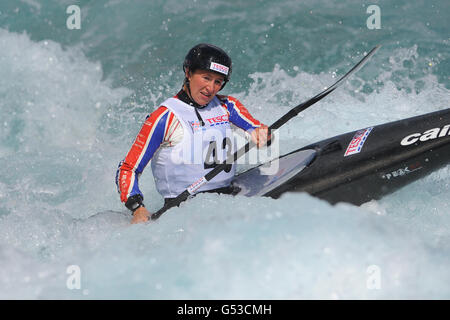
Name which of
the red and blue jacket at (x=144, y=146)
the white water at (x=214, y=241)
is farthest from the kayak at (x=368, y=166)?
the red and blue jacket at (x=144, y=146)

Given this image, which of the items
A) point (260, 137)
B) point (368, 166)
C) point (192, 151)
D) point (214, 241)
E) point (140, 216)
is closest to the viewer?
point (214, 241)

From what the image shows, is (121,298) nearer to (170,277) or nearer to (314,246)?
(170,277)

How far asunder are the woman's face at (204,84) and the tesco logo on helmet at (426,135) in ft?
3.72

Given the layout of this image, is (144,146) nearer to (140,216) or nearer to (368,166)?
(140,216)

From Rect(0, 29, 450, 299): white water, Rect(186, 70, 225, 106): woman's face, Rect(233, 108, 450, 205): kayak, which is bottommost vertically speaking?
Rect(0, 29, 450, 299): white water

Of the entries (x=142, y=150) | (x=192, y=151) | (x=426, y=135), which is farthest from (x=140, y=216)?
(x=426, y=135)

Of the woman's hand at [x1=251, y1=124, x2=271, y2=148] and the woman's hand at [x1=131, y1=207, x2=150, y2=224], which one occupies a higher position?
the woman's hand at [x1=251, y1=124, x2=271, y2=148]

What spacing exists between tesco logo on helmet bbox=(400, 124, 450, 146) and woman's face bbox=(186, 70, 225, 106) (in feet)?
3.72

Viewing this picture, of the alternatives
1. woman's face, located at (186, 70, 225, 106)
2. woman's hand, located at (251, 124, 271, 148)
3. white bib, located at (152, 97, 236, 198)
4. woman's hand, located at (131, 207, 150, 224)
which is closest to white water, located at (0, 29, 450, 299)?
woman's hand, located at (131, 207, 150, 224)

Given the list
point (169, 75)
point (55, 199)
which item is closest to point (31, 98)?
point (169, 75)

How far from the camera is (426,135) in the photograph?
3166 millimetres

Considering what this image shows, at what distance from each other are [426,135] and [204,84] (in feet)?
4.32

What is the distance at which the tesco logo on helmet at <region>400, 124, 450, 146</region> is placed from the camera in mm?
3152

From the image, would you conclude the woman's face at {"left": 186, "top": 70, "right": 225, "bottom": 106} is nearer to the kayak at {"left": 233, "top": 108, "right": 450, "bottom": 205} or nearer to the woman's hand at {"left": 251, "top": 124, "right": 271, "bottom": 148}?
the woman's hand at {"left": 251, "top": 124, "right": 271, "bottom": 148}
